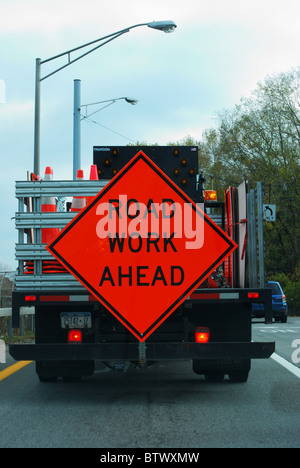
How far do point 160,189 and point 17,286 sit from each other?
187cm

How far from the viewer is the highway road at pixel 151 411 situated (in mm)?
6000

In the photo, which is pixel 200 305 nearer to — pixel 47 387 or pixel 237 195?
pixel 237 195

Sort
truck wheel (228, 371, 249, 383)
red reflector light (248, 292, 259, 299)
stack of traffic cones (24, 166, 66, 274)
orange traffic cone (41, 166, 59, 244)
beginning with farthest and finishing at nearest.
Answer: truck wheel (228, 371, 249, 383) → orange traffic cone (41, 166, 59, 244) → stack of traffic cones (24, 166, 66, 274) → red reflector light (248, 292, 259, 299)

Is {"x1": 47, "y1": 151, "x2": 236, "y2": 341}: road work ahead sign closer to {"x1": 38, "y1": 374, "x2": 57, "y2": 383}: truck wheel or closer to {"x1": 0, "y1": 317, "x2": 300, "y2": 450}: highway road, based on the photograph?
{"x1": 0, "y1": 317, "x2": 300, "y2": 450}: highway road

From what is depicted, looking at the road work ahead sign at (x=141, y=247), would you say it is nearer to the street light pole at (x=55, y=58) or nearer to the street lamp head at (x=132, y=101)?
the street light pole at (x=55, y=58)

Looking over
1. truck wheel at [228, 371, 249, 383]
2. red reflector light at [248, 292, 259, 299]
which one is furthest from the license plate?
truck wheel at [228, 371, 249, 383]

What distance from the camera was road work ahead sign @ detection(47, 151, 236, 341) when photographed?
7.61 meters

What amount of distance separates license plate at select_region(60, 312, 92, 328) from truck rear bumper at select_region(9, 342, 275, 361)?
44 centimetres

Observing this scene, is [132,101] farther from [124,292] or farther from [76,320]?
[124,292]

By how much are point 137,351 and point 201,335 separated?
795mm

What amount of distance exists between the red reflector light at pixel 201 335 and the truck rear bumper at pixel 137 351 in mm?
336

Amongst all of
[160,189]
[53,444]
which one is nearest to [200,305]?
[160,189]

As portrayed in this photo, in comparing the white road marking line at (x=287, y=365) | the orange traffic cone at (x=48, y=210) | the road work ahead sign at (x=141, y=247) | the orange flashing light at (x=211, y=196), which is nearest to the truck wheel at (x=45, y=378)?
the orange traffic cone at (x=48, y=210)

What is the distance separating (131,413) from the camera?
723 centimetres
